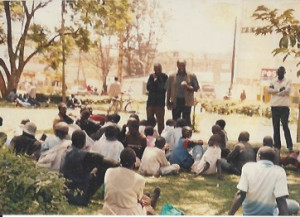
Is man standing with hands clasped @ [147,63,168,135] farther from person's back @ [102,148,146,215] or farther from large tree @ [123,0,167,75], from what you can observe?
person's back @ [102,148,146,215]

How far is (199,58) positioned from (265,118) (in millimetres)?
960

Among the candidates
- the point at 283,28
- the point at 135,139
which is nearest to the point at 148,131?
the point at 135,139

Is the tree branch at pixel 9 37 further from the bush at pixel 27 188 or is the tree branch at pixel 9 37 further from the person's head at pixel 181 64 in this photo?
the person's head at pixel 181 64

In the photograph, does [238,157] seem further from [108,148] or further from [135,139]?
[108,148]

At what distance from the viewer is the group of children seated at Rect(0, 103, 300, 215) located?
5.85 meters

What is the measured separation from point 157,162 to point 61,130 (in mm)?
1036

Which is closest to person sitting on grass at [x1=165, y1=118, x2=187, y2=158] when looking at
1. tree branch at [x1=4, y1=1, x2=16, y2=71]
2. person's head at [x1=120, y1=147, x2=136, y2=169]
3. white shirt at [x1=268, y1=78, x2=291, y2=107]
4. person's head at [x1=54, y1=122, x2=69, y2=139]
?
white shirt at [x1=268, y1=78, x2=291, y2=107]

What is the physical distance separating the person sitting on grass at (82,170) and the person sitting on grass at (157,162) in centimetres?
54

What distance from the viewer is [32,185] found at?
A: 16.8ft

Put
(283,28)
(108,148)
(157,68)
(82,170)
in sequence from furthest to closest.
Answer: (157,68) < (283,28) < (108,148) < (82,170)

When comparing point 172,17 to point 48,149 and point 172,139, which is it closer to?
point 172,139

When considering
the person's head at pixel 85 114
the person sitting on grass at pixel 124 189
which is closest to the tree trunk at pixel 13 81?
the person's head at pixel 85 114

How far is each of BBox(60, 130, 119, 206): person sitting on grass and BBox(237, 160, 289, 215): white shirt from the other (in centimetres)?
126

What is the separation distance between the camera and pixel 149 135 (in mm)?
6559
